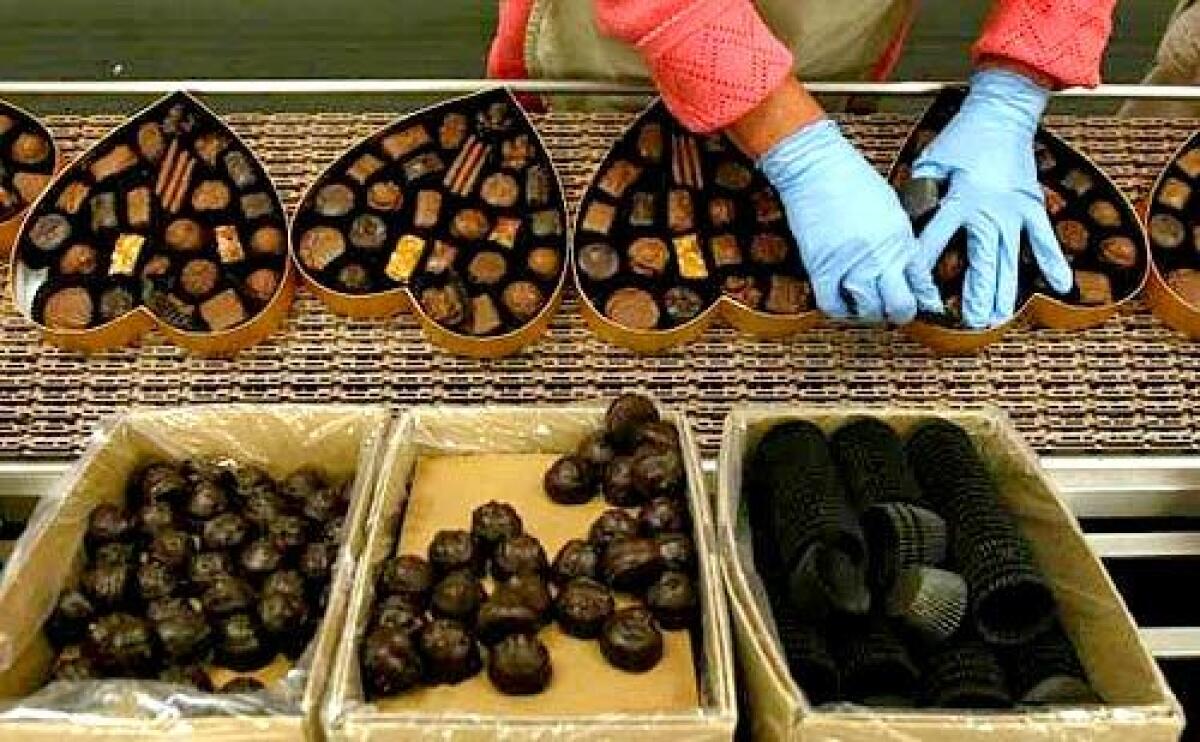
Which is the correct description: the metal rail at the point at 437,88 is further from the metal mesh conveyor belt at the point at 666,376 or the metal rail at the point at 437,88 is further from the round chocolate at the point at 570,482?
the round chocolate at the point at 570,482

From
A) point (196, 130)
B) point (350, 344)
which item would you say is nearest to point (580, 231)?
point (350, 344)

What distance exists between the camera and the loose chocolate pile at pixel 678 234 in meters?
1.42

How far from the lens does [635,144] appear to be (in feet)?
5.12

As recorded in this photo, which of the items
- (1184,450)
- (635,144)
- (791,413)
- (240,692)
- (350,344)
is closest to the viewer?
(240,692)

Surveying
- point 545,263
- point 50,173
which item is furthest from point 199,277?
point 545,263

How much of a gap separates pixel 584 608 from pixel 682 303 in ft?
1.67

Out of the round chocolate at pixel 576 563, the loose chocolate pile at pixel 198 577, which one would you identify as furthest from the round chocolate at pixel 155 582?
the round chocolate at pixel 576 563

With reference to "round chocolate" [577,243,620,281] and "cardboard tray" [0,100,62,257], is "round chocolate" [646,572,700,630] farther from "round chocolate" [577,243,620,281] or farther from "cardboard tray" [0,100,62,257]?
"cardboard tray" [0,100,62,257]

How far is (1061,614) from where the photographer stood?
1.05m

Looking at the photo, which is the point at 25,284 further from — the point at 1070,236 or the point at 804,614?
the point at 1070,236

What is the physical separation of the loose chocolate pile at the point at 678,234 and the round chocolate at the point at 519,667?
1.72 feet

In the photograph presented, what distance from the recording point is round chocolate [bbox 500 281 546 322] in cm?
141

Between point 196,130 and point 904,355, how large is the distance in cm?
95

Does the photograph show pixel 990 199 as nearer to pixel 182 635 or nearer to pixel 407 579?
pixel 407 579
